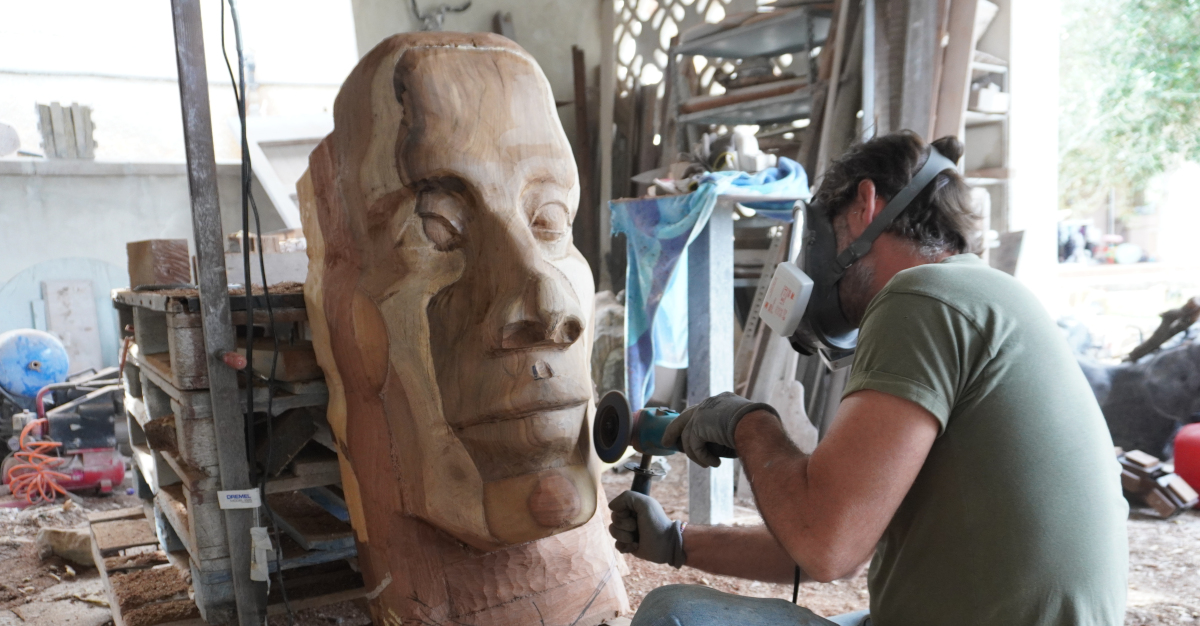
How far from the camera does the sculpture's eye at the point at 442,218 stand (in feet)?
6.39

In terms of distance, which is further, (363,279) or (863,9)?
(863,9)

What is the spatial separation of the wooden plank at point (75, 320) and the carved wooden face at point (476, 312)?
671 centimetres

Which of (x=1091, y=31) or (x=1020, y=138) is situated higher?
(x=1091, y=31)

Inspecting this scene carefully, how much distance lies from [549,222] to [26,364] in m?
5.49

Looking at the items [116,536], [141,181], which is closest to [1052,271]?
[116,536]

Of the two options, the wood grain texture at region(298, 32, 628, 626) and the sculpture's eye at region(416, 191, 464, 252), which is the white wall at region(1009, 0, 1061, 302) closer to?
the wood grain texture at region(298, 32, 628, 626)

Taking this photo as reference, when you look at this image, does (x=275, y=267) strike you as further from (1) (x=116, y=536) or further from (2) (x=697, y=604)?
(2) (x=697, y=604)

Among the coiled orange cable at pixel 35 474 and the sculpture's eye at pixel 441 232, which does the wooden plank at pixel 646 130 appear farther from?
the sculpture's eye at pixel 441 232

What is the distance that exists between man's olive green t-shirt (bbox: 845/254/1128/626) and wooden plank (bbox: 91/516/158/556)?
2819 millimetres

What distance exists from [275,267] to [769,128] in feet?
12.5

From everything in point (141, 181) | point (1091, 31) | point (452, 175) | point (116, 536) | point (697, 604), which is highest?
point (1091, 31)

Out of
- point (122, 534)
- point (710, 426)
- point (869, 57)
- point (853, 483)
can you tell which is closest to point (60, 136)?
point (122, 534)

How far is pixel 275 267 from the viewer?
3248 millimetres

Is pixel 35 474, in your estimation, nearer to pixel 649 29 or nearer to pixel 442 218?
pixel 442 218
